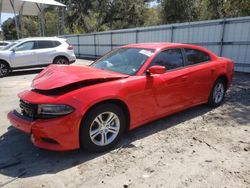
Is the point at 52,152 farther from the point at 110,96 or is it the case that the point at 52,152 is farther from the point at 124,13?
the point at 124,13

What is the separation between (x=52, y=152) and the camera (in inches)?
155

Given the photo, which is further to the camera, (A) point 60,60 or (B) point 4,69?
(A) point 60,60

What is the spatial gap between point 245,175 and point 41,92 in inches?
116

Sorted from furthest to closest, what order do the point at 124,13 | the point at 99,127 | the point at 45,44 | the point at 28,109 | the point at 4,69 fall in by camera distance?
1. the point at 124,13
2. the point at 45,44
3. the point at 4,69
4. the point at 99,127
5. the point at 28,109

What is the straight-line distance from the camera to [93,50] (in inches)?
835

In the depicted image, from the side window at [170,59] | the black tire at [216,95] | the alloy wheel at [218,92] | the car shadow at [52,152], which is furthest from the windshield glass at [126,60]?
the alloy wheel at [218,92]

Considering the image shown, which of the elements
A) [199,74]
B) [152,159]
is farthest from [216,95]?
[152,159]

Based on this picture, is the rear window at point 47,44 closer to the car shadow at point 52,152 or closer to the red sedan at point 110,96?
the red sedan at point 110,96

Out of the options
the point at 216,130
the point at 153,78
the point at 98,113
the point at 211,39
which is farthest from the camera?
the point at 211,39

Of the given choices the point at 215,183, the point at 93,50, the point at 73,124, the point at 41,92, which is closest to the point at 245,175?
the point at 215,183

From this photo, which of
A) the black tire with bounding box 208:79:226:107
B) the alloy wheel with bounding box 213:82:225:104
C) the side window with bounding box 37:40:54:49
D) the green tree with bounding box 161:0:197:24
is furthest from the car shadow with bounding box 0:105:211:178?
the green tree with bounding box 161:0:197:24

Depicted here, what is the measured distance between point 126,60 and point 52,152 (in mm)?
2023

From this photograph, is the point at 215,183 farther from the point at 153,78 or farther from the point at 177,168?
the point at 153,78

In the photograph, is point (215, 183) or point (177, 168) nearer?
point (215, 183)
